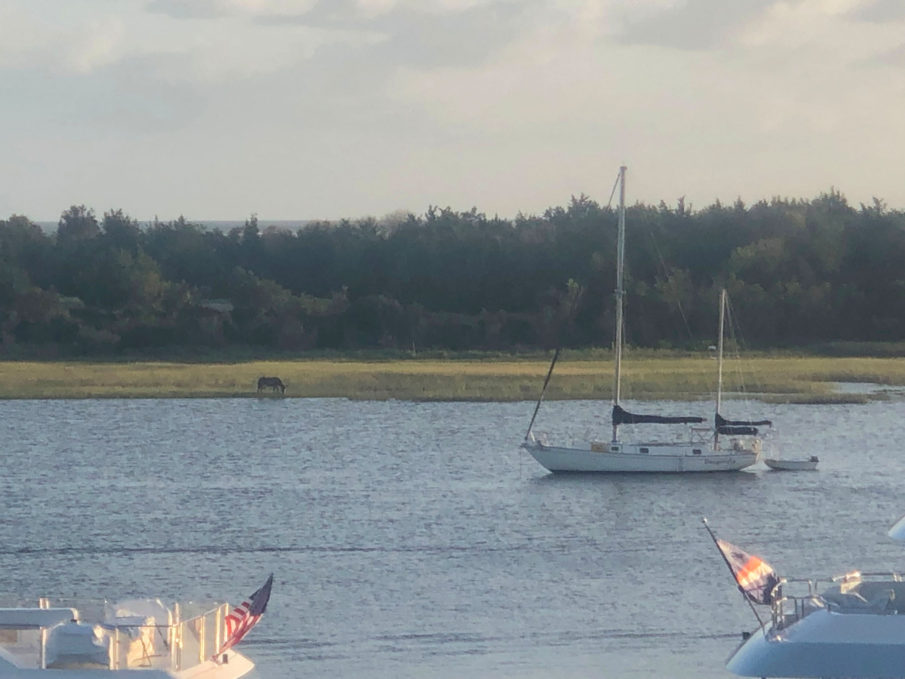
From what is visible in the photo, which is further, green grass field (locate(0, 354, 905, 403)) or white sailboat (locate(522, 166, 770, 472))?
green grass field (locate(0, 354, 905, 403))

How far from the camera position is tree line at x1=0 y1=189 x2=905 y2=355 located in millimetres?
92438

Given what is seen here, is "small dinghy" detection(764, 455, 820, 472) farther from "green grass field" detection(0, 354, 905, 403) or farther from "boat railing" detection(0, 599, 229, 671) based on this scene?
"boat railing" detection(0, 599, 229, 671)

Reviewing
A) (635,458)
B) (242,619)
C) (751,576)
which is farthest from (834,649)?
(635,458)

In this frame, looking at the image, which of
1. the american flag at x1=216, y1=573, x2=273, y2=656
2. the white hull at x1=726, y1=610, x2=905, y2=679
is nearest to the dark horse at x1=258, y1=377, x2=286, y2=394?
the american flag at x1=216, y1=573, x2=273, y2=656

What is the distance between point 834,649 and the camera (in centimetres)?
1877

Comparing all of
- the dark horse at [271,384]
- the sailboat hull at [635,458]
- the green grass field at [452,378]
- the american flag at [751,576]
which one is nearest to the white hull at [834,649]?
the american flag at [751,576]

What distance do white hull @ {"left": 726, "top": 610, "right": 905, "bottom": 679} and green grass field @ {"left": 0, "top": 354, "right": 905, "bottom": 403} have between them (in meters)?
49.8

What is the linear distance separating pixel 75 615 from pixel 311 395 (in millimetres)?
51806

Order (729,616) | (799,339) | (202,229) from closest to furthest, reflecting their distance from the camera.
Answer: (729,616) → (799,339) → (202,229)

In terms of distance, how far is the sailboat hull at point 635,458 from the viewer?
1864 inches

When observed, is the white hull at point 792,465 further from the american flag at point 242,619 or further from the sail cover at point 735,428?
the american flag at point 242,619

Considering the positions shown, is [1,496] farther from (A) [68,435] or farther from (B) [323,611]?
(B) [323,611]

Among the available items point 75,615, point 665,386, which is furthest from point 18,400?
point 75,615

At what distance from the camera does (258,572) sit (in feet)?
109
